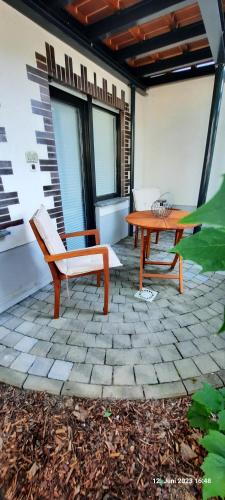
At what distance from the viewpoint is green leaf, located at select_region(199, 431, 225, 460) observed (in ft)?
2.49

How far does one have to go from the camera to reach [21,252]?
2.08m

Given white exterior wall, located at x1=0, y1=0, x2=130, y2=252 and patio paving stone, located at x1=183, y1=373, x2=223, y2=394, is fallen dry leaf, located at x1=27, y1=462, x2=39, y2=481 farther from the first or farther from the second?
white exterior wall, located at x1=0, y1=0, x2=130, y2=252

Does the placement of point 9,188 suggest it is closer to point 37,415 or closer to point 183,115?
point 37,415

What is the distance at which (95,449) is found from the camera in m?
1.01

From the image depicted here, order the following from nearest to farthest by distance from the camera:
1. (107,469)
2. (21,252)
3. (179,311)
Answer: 1. (107,469)
2. (179,311)
3. (21,252)

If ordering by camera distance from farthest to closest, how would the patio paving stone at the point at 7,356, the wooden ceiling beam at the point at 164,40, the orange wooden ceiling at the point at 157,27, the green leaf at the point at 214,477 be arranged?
the wooden ceiling beam at the point at 164,40, the orange wooden ceiling at the point at 157,27, the patio paving stone at the point at 7,356, the green leaf at the point at 214,477

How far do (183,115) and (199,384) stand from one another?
405cm

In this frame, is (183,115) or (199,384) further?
(183,115)

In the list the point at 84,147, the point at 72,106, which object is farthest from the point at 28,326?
the point at 72,106

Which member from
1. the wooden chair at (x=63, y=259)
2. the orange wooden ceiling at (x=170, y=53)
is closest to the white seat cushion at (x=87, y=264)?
the wooden chair at (x=63, y=259)

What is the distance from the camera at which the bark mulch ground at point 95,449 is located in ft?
2.91

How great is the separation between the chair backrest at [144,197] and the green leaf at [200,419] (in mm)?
2896

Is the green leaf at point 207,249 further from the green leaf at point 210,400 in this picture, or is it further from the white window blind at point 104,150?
the white window blind at point 104,150

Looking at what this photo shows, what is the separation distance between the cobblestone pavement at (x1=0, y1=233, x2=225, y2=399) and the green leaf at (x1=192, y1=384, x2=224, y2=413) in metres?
0.32
